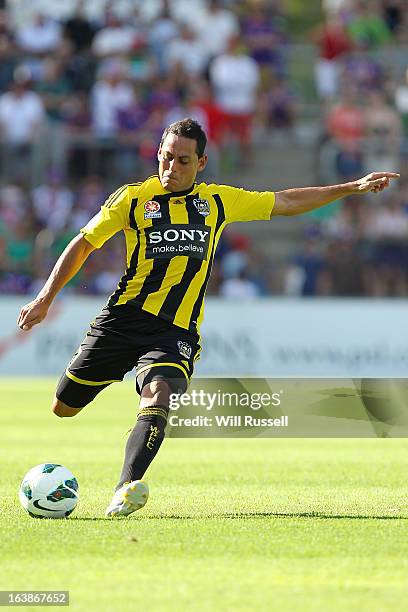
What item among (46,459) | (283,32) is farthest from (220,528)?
(283,32)

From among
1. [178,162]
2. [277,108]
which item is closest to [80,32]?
[277,108]

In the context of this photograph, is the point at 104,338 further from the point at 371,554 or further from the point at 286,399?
the point at 371,554

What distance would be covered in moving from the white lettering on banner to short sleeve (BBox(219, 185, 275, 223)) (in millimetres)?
Answer: 11749

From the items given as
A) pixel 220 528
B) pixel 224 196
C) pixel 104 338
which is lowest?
pixel 220 528

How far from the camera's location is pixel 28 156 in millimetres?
23500

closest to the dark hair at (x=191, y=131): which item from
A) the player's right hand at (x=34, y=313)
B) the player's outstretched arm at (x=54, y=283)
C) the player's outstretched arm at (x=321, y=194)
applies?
the player's outstretched arm at (x=321, y=194)

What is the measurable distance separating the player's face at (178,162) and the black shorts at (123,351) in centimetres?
84

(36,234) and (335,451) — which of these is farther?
(36,234)

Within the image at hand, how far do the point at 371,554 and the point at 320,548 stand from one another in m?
0.28

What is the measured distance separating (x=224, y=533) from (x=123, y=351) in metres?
1.73

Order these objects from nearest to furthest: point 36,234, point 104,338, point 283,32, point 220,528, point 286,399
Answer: point 220,528 < point 104,338 < point 286,399 < point 36,234 < point 283,32

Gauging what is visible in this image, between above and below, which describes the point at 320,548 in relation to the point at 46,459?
above

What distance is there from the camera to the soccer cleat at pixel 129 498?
746 cm

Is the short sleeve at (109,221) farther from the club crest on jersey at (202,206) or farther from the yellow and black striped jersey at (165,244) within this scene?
the club crest on jersey at (202,206)
